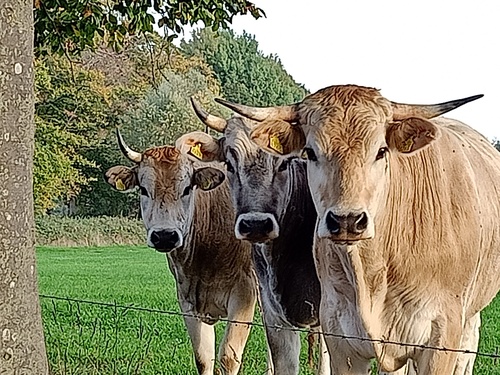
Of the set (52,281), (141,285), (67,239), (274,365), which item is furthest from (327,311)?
(67,239)

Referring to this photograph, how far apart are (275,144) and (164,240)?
2.36 meters

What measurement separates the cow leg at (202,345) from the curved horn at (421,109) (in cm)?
324

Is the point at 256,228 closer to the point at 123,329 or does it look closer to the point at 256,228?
the point at 256,228

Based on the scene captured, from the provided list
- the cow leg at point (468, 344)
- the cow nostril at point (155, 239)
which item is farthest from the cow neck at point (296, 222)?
the cow leg at point (468, 344)

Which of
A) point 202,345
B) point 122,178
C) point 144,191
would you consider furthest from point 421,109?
point 122,178

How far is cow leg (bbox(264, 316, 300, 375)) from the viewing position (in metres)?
6.53

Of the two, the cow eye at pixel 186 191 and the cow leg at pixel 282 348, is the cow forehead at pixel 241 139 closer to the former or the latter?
the cow eye at pixel 186 191

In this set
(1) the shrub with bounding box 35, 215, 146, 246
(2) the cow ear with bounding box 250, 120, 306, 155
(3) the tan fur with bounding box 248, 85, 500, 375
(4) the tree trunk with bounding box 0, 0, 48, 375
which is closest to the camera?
(4) the tree trunk with bounding box 0, 0, 48, 375

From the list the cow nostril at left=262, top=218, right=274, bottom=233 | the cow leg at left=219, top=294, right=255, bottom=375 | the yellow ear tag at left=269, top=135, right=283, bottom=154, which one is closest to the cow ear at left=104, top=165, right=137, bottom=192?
the cow leg at left=219, top=294, right=255, bottom=375

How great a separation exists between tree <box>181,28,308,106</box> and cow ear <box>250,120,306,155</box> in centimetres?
5407

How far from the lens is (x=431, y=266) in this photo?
4844mm

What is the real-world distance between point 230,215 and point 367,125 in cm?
310

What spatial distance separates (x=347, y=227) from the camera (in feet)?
13.7

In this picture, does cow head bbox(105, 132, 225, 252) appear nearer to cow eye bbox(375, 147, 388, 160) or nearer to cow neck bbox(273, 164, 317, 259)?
cow neck bbox(273, 164, 317, 259)
